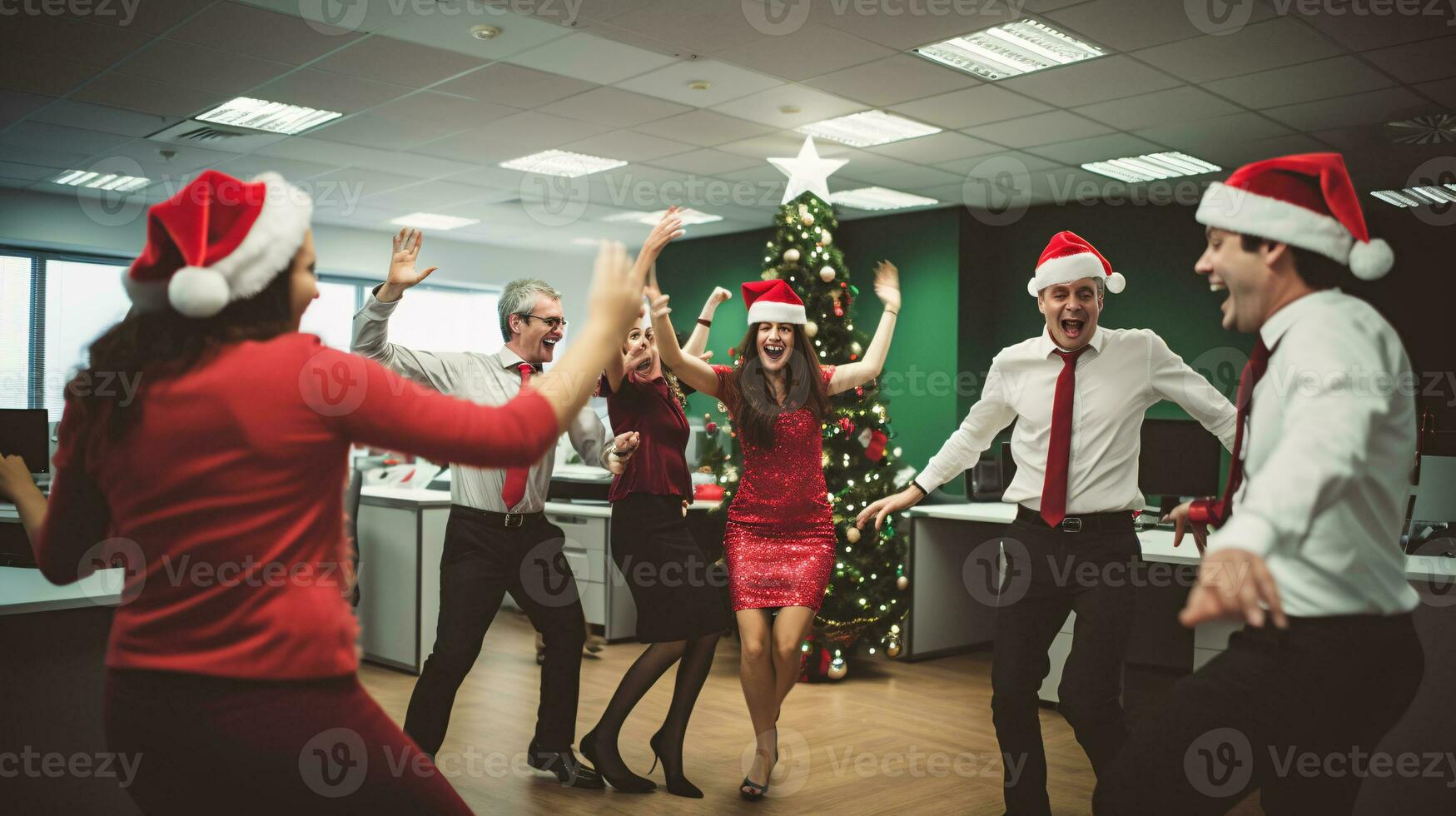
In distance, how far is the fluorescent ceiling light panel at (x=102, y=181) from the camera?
26.4 feet

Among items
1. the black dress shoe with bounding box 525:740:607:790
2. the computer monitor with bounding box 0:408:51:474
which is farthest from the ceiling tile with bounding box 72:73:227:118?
the black dress shoe with bounding box 525:740:607:790

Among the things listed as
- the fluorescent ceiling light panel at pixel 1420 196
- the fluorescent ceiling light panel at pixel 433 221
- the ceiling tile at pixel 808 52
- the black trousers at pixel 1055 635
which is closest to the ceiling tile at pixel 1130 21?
the ceiling tile at pixel 808 52

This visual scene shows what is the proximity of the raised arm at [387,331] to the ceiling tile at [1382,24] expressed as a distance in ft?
12.8

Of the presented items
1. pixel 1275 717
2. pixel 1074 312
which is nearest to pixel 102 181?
pixel 1074 312

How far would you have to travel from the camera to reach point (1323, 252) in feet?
4.98

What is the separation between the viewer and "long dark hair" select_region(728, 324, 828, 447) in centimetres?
341

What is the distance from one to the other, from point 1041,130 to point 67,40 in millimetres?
5316

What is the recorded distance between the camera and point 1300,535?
1.32 m

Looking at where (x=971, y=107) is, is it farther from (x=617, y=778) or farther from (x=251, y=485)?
(x=251, y=485)

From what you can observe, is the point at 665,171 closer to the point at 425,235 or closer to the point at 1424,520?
the point at 425,235

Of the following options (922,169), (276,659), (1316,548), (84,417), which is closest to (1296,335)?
(1316,548)

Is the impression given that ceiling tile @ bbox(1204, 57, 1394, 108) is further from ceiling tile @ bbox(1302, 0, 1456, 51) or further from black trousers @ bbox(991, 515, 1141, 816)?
black trousers @ bbox(991, 515, 1141, 816)

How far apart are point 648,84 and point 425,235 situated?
5961 millimetres

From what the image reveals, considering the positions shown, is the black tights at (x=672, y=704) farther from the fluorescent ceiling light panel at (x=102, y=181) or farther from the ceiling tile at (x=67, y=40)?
the fluorescent ceiling light panel at (x=102, y=181)
